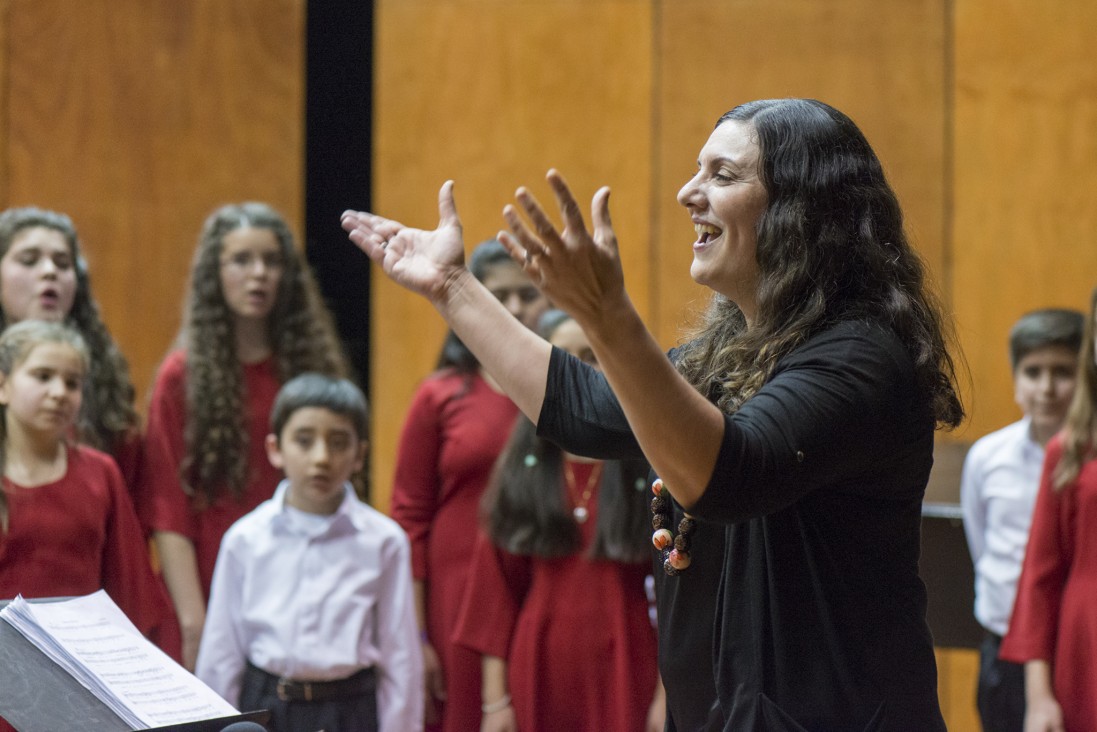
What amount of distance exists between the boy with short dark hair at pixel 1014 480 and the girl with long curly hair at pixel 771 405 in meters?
2.01

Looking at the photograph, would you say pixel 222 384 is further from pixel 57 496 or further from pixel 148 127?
pixel 148 127

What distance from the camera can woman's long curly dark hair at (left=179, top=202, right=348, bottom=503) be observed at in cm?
341

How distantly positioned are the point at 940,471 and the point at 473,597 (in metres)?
1.65

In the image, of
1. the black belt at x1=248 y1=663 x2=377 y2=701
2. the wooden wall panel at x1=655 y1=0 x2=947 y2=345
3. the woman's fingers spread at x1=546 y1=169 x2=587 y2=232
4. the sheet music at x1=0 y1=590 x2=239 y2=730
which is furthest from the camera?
the wooden wall panel at x1=655 y1=0 x2=947 y2=345

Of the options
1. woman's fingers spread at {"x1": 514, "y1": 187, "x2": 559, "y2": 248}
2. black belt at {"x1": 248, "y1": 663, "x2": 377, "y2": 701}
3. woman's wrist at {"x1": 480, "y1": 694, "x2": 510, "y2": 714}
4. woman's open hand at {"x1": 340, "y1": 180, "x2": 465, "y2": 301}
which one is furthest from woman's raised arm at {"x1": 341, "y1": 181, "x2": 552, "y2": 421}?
woman's wrist at {"x1": 480, "y1": 694, "x2": 510, "y2": 714}

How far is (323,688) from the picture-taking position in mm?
3018

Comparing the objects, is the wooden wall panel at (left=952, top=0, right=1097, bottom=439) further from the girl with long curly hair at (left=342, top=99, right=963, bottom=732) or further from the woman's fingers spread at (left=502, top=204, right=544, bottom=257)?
the woman's fingers spread at (left=502, top=204, right=544, bottom=257)

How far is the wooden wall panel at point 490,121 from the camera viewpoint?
511 centimetres

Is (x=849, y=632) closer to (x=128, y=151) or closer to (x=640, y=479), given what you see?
(x=640, y=479)

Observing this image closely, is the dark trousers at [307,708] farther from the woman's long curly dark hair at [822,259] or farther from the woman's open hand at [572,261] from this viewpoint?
the woman's open hand at [572,261]

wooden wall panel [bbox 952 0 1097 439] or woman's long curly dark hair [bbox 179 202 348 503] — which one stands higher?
wooden wall panel [bbox 952 0 1097 439]

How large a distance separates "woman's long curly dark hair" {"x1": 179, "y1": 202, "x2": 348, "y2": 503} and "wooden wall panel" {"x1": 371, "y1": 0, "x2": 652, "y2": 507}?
4.75 ft

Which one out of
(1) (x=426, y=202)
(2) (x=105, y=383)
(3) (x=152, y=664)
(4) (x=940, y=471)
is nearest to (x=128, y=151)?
(1) (x=426, y=202)

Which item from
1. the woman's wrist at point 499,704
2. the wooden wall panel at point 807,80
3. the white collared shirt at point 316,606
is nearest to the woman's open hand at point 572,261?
the white collared shirt at point 316,606
